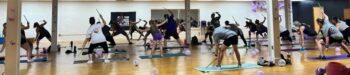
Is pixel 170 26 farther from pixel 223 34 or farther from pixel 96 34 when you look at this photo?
pixel 223 34

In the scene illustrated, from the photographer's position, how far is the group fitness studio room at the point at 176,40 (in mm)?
5172

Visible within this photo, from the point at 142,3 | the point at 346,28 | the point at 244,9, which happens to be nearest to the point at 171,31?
the point at 346,28

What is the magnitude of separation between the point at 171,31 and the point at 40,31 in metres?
Answer: 3.70

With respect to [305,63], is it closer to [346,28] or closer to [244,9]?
[346,28]

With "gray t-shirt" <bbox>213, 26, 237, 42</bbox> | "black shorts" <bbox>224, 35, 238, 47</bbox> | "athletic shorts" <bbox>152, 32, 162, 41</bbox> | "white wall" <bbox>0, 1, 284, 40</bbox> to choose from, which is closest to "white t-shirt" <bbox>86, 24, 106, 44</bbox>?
"athletic shorts" <bbox>152, 32, 162, 41</bbox>

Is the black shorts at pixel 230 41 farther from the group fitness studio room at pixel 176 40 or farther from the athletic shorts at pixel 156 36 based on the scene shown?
the athletic shorts at pixel 156 36

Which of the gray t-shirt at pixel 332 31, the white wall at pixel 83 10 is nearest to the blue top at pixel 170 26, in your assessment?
the gray t-shirt at pixel 332 31

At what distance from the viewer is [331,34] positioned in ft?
20.8

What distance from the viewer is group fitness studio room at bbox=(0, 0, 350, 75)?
517 centimetres

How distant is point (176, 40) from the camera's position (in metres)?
9.87

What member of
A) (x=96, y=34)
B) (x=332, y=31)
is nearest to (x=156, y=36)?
(x=96, y=34)

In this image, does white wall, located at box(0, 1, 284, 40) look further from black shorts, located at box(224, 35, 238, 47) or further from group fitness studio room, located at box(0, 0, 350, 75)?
black shorts, located at box(224, 35, 238, 47)

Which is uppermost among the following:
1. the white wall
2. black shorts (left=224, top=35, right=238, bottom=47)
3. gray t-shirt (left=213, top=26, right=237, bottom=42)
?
the white wall

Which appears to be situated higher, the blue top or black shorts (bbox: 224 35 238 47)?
the blue top
